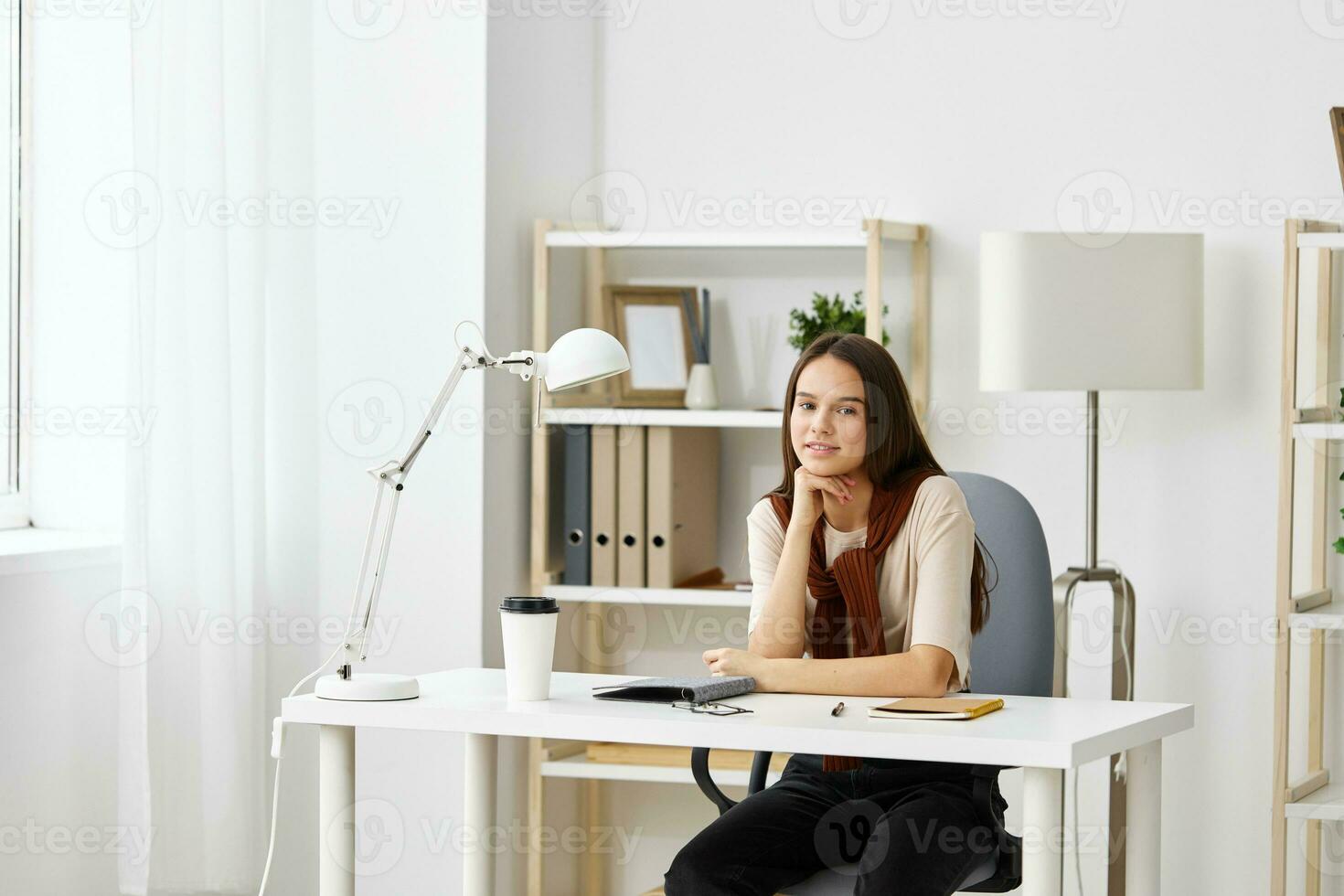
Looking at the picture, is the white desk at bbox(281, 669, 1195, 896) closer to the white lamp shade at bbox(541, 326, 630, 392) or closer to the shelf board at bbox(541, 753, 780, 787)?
the white lamp shade at bbox(541, 326, 630, 392)

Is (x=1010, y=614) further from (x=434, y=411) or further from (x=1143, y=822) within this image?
(x=434, y=411)

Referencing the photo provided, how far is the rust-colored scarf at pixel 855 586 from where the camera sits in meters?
2.25

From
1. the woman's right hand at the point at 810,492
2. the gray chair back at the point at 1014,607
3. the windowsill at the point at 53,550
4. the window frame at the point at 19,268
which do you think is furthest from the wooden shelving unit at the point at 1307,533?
the window frame at the point at 19,268

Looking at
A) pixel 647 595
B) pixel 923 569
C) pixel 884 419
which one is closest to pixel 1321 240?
pixel 884 419

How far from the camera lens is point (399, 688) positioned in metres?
2.09

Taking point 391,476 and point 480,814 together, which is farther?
point 480,814

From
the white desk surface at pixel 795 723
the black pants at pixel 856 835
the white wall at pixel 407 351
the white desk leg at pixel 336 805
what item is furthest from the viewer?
the white wall at pixel 407 351

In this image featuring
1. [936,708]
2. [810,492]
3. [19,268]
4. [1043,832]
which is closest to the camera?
[1043,832]

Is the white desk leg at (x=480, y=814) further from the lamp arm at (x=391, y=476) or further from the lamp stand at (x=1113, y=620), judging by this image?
the lamp stand at (x=1113, y=620)

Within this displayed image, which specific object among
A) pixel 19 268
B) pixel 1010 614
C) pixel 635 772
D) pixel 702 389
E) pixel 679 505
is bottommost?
pixel 635 772

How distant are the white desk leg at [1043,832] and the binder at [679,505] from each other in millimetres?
1574

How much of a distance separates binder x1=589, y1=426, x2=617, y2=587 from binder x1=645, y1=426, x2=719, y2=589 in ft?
0.27

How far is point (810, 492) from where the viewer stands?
7.55ft

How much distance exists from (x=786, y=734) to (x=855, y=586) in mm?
442
